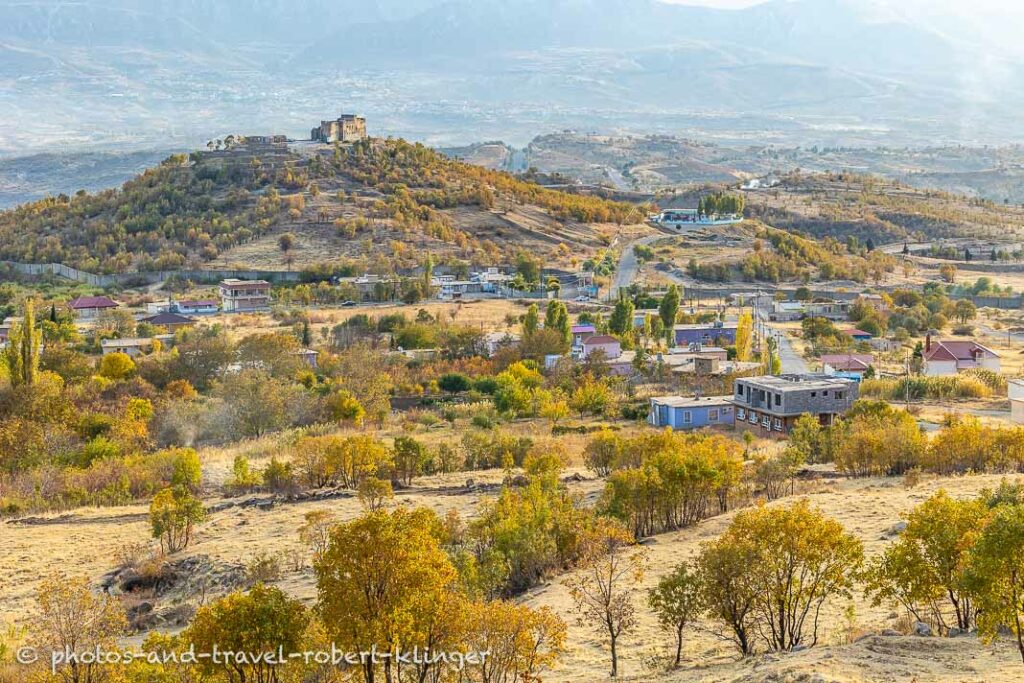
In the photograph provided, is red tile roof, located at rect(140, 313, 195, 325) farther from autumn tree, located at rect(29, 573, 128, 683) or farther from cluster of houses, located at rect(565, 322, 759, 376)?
autumn tree, located at rect(29, 573, 128, 683)

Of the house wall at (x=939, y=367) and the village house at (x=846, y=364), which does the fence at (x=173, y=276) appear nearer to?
the village house at (x=846, y=364)

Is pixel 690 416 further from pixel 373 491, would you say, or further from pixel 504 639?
pixel 504 639

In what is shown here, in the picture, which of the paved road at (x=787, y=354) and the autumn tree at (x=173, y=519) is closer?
the autumn tree at (x=173, y=519)

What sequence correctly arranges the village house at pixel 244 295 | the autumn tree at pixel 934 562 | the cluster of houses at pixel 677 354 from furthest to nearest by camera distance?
1. the village house at pixel 244 295
2. the cluster of houses at pixel 677 354
3. the autumn tree at pixel 934 562

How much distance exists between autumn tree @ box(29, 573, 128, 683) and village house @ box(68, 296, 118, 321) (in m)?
37.9

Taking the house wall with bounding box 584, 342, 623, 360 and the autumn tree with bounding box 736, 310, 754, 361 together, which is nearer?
the house wall with bounding box 584, 342, 623, 360

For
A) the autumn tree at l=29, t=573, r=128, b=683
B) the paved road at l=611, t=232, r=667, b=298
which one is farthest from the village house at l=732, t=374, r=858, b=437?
the paved road at l=611, t=232, r=667, b=298

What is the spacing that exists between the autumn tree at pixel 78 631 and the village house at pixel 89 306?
3786 cm

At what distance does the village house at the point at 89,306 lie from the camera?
51375 millimetres

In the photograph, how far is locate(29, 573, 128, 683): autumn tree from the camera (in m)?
13.2

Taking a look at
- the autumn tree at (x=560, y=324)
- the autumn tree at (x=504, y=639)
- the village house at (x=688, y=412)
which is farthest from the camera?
the autumn tree at (x=560, y=324)

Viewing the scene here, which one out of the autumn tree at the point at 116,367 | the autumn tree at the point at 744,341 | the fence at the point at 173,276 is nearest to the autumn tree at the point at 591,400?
the autumn tree at the point at 744,341

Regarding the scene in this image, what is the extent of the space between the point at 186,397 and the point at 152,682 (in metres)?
22.6

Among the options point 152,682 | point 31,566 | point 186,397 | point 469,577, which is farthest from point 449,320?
point 152,682
